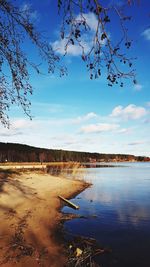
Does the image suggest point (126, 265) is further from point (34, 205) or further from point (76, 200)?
point (76, 200)

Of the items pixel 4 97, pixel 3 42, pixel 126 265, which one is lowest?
pixel 126 265

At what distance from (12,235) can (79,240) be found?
118 inches

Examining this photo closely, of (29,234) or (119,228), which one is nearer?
(29,234)

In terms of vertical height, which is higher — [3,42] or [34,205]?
[3,42]

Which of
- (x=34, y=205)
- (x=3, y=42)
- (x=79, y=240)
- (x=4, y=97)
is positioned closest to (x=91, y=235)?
(x=79, y=240)

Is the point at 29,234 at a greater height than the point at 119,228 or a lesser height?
greater

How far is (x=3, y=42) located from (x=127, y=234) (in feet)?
37.0

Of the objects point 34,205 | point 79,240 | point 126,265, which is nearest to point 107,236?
point 79,240

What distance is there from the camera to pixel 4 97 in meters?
8.34

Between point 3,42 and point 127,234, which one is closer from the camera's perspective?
point 3,42

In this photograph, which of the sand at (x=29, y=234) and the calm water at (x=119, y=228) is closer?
the sand at (x=29, y=234)

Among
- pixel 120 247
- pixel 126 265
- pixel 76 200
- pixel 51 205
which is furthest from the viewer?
pixel 76 200

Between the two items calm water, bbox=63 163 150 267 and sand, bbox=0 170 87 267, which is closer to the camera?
sand, bbox=0 170 87 267

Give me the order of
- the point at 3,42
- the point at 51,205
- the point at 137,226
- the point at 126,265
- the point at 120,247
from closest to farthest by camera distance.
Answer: the point at 3,42
the point at 126,265
the point at 120,247
the point at 137,226
the point at 51,205
